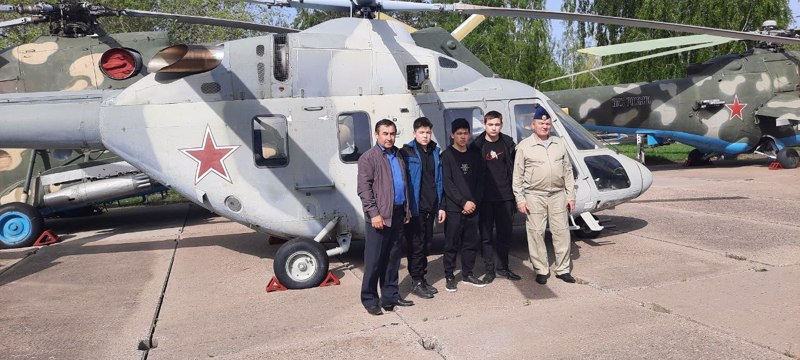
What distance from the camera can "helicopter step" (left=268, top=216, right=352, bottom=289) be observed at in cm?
605

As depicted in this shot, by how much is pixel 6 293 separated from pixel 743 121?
1454cm

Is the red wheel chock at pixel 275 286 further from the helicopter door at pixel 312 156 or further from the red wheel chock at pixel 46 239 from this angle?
the red wheel chock at pixel 46 239

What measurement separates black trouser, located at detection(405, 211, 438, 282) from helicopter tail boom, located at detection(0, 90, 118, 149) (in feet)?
11.2

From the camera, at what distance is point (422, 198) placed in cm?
559

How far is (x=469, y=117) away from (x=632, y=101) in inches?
356

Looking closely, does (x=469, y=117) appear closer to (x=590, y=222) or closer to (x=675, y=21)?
(x=590, y=222)

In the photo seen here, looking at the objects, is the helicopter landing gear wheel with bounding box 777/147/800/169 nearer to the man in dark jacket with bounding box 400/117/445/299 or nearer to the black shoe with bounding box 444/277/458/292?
the black shoe with bounding box 444/277/458/292

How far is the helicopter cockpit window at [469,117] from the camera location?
22.6 ft

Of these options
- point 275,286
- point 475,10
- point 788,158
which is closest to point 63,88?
point 275,286

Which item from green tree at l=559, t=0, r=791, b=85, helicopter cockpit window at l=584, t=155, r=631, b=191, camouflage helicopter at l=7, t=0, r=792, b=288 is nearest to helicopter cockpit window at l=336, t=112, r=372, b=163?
camouflage helicopter at l=7, t=0, r=792, b=288

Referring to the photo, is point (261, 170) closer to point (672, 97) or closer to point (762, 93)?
point (672, 97)

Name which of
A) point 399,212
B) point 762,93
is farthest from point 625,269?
point 762,93

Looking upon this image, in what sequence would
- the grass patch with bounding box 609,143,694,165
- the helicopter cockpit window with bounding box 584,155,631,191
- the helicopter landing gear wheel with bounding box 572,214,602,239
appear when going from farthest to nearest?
the grass patch with bounding box 609,143,694,165, the helicopter landing gear wheel with bounding box 572,214,602,239, the helicopter cockpit window with bounding box 584,155,631,191

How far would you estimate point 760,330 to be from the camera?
14.5 ft
